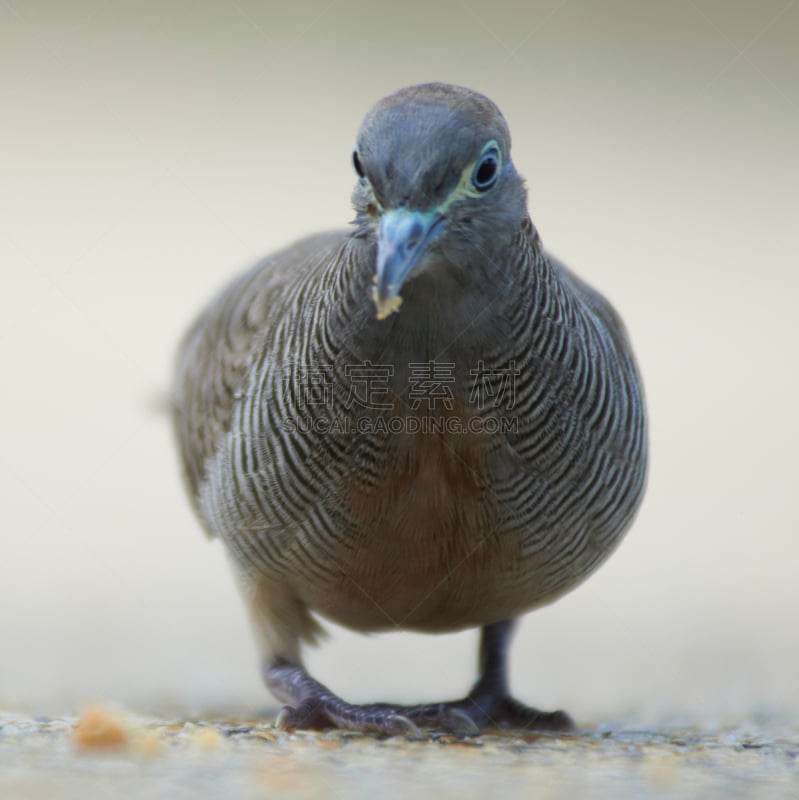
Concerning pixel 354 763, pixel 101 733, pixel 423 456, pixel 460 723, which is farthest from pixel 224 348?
pixel 354 763

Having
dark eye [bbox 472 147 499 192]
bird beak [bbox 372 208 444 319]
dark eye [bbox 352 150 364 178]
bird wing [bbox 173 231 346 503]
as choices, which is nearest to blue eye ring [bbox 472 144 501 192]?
dark eye [bbox 472 147 499 192]

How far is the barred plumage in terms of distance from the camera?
4.46m

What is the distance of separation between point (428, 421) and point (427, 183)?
857 mm

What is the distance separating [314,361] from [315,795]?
1775 millimetres

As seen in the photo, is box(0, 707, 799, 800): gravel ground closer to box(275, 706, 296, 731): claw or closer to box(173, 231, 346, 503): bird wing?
box(275, 706, 296, 731): claw

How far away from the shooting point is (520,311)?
482cm

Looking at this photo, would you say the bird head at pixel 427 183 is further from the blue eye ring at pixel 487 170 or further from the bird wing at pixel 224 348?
the bird wing at pixel 224 348

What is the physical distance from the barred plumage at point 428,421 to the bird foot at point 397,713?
2 centimetres

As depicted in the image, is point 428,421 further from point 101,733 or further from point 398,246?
point 101,733

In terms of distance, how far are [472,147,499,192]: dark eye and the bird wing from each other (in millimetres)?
1027

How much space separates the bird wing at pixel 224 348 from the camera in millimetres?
5535

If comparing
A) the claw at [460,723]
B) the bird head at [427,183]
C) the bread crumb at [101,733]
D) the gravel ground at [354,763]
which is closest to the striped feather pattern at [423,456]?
the bird head at [427,183]

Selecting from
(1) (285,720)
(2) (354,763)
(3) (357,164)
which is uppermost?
(3) (357,164)

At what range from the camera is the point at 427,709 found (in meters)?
5.21
